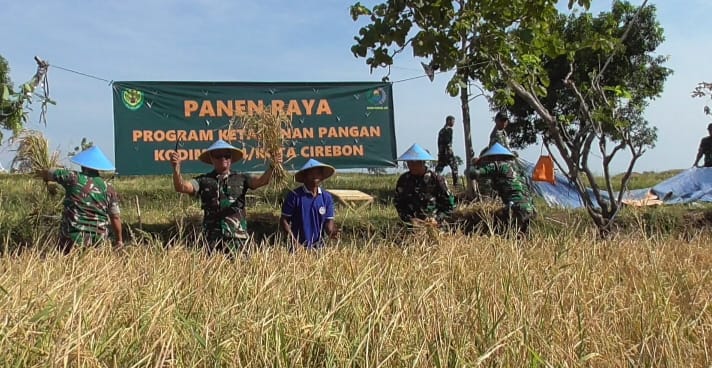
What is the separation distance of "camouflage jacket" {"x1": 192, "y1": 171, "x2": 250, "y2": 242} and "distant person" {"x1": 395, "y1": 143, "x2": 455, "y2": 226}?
156 centimetres

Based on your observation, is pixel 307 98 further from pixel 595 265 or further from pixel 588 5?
pixel 595 265

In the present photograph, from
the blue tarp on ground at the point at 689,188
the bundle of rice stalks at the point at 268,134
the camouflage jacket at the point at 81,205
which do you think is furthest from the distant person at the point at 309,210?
the blue tarp on ground at the point at 689,188

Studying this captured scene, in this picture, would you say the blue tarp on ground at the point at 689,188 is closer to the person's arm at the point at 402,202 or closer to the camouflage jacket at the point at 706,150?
the camouflage jacket at the point at 706,150

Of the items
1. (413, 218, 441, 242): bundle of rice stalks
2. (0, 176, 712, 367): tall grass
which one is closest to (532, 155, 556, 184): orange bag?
(413, 218, 441, 242): bundle of rice stalks

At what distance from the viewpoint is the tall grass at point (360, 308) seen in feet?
6.87

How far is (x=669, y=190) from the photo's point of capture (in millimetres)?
10008

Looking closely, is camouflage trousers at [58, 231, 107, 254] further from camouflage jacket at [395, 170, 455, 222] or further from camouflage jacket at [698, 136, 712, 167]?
camouflage jacket at [698, 136, 712, 167]

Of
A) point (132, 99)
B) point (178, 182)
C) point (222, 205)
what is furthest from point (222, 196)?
point (132, 99)

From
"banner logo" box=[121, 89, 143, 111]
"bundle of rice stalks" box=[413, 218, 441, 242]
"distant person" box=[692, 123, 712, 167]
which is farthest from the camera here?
"distant person" box=[692, 123, 712, 167]

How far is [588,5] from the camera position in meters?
5.22

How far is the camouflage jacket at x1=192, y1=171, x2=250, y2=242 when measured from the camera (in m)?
5.04

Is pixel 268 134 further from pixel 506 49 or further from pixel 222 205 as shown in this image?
pixel 506 49

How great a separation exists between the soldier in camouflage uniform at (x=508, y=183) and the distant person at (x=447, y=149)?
12.7 feet

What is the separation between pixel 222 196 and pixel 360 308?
8.87 feet
